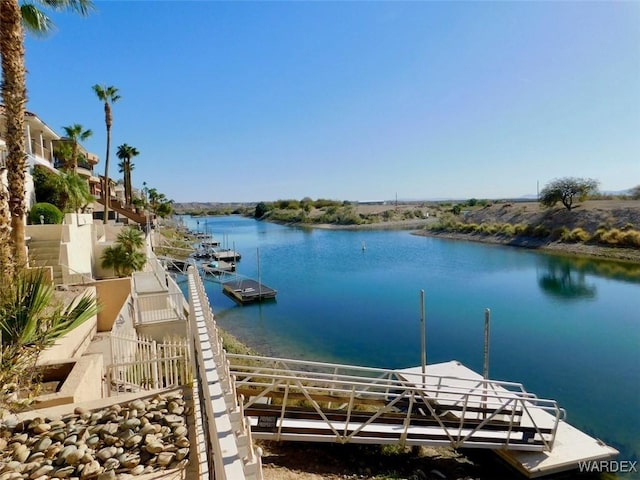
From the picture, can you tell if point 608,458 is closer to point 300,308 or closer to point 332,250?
point 300,308

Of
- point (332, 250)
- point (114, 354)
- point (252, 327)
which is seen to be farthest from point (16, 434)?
point (332, 250)

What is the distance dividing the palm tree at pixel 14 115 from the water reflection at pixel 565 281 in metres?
26.1

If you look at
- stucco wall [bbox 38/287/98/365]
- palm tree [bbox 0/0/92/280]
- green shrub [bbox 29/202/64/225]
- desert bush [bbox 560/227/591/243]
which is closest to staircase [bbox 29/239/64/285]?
green shrub [bbox 29/202/64/225]

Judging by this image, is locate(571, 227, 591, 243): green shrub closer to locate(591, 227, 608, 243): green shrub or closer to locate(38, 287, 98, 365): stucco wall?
locate(591, 227, 608, 243): green shrub

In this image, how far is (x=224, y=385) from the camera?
2.38 m

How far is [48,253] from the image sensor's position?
39.2 ft

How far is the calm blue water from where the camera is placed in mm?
11570

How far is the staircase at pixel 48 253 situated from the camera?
11.5 metres

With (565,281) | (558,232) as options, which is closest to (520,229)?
(558,232)

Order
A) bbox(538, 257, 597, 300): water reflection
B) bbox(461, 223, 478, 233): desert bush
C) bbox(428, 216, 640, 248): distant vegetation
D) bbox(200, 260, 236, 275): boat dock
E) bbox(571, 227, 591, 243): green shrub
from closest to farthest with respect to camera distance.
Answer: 1. bbox(538, 257, 597, 300): water reflection
2. bbox(200, 260, 236, 275): boat dock
3. bbox(428, 216, 640, 248): distant vegetation
4. bbox(571, 227, 591, 243): green shrub
5. bbox(461, 223, 478, 233): desert bush

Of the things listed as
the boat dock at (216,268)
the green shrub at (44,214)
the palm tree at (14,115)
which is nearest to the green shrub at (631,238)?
the boat dock at (216,268)

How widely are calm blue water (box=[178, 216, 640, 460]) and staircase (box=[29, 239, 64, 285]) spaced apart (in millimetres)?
7577

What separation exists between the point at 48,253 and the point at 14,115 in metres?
5.88

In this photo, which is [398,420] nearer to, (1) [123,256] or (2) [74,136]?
(1) [123,256]
